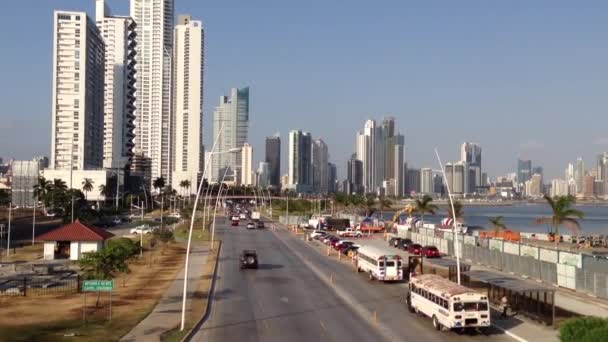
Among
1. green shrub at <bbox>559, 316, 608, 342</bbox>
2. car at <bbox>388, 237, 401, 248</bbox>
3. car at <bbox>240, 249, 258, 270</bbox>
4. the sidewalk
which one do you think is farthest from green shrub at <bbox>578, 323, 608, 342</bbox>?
car at <bbox>388, 237, 401, 248</bbox>

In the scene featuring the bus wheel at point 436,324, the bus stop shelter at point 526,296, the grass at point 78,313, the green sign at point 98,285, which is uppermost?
the green sign at point 98,285

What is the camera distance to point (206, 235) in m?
104

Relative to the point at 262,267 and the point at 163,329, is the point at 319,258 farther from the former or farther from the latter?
the point at 163,329

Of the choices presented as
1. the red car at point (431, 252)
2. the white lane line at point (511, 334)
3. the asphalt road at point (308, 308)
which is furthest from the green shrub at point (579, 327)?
the red car at point (431, 252)

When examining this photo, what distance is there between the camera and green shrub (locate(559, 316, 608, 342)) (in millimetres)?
22281

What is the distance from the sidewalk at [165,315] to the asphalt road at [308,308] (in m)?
1.59

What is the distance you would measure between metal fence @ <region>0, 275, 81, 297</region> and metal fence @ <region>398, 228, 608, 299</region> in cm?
3016

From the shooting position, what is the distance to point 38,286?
1858 inches

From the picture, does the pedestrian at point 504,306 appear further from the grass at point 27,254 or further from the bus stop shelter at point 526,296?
the grass at point 27,254

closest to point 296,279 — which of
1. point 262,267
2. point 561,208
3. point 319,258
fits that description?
point 262,267

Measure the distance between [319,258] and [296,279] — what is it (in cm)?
1909

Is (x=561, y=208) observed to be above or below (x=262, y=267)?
above

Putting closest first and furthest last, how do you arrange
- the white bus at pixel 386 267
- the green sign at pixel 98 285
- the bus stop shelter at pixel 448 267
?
the green sign at pixel 98 285 → the bus stop shelter at pixel 448 267 → the white bus at pixel 386 267

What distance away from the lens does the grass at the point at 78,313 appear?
30.8 meters
